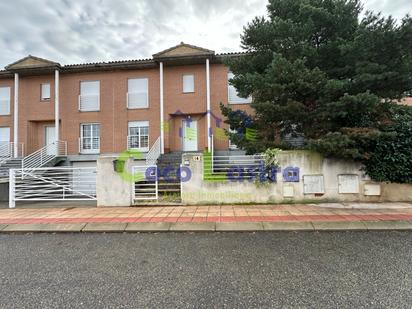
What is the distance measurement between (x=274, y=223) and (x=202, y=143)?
361 inches

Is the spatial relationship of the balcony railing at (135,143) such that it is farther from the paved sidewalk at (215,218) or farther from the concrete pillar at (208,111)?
the paved sidewalk at (215,218)

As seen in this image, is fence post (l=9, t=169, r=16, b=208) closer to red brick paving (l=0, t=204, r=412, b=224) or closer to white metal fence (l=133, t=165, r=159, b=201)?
red brick paving (l=0, t=204, r=412, b=224)

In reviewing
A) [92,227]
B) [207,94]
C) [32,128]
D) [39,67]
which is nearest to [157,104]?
[207,94]

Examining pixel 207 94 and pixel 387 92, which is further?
pixel 207 94

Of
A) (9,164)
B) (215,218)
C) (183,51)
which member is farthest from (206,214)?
(9,164)

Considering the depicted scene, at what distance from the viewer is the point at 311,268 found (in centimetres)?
323

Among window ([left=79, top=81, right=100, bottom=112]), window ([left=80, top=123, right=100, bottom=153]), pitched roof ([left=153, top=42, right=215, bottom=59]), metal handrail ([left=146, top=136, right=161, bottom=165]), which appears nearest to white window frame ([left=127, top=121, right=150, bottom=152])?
metal handrail ([left=146, top=136, right=161, bottom=165])

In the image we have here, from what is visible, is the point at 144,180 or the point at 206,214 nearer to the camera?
the point at 206,214

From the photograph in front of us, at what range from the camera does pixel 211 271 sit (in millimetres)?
3203

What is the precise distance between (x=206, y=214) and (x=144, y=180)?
2.96 metres

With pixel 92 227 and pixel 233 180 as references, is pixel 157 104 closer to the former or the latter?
pixel 233 180

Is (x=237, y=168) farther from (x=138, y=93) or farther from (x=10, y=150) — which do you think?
(x=10, y=150)

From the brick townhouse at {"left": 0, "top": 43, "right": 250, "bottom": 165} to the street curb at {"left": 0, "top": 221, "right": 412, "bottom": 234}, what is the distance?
316 inches

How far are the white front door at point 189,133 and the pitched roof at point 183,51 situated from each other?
12.4 feet
